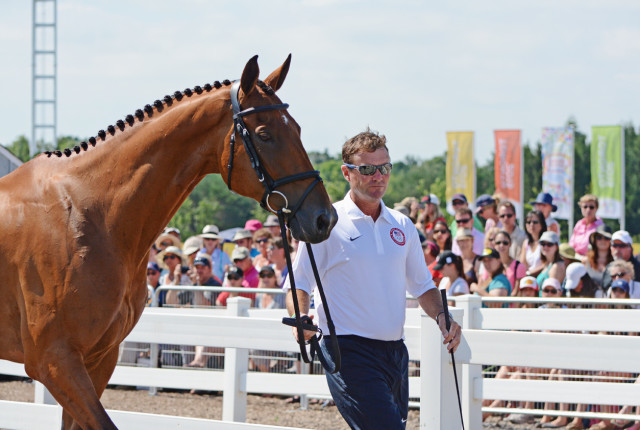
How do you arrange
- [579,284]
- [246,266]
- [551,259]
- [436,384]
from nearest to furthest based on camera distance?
[436,384]
[579,284]
[551,259]
[246,266]

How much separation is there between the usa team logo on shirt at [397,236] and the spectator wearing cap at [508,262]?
5.15 metres

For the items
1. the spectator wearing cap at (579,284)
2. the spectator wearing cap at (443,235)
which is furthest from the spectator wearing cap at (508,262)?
the spectator wearing cap at (579,284)

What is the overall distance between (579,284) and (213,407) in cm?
435

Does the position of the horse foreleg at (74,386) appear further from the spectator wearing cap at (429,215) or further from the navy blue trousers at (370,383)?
the spectator wearing cap at (429,215)

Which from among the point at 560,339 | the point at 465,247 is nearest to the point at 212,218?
the point at 465,247

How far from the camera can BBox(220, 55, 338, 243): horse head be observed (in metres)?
4.07

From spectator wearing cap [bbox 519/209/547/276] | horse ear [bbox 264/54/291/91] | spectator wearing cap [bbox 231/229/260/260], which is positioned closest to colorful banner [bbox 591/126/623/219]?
spectator wearing cap [bbox 519/209/547/276]

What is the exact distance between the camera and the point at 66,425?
4879mm

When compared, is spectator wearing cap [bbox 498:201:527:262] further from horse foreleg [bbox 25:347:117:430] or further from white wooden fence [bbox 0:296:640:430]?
horse foreleg [bbox 25:347:117:430]

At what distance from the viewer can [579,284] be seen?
8.84 metres

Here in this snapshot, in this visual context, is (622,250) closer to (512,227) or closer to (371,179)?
(512,227)

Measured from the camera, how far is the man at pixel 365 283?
445 cm

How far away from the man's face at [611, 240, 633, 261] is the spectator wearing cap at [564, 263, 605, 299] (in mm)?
403

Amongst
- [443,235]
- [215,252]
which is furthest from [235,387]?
[215,252]
